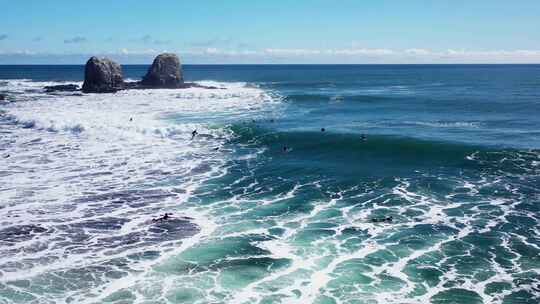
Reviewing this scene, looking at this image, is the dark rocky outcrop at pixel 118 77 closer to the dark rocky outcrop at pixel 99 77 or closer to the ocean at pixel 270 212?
the dark rocky outcrop at pixel 99 77

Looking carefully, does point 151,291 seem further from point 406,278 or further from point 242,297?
point 406,278

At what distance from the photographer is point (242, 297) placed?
58.1ft

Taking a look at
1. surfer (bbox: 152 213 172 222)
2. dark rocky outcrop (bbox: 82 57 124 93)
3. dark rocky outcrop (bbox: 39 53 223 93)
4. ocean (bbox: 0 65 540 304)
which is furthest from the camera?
dark rocky outcrop (bbox: 39 53 223 93)

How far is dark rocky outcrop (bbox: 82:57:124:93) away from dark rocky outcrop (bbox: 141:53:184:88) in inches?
336

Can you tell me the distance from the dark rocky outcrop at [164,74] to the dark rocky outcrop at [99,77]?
8.54 metres

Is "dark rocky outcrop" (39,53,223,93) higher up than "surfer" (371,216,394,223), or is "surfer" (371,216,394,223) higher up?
"dark rocky outcrop" (39,53,223,93)

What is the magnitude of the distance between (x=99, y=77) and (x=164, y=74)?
1434cm

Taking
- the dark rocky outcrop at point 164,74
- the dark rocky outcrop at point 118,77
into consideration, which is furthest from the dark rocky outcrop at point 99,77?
the dark rocky outcrop at point 164,74

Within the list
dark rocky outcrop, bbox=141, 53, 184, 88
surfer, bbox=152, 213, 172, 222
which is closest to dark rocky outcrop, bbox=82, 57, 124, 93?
dark rocky outcrop, bbox=141, 53, 184, 88

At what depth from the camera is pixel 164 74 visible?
106m

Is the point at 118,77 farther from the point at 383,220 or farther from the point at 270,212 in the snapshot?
the point at 383,220

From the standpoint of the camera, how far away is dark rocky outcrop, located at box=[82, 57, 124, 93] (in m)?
95.5

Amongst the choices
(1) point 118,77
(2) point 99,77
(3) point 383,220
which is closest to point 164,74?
(1) point 118,77

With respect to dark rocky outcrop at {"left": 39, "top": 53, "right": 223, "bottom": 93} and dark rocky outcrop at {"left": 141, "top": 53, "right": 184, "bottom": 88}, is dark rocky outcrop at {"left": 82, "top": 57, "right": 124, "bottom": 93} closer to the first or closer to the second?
dark rocky outcrop at {"left": 39, "top": 53, "right": 223, "bottom": 93}
